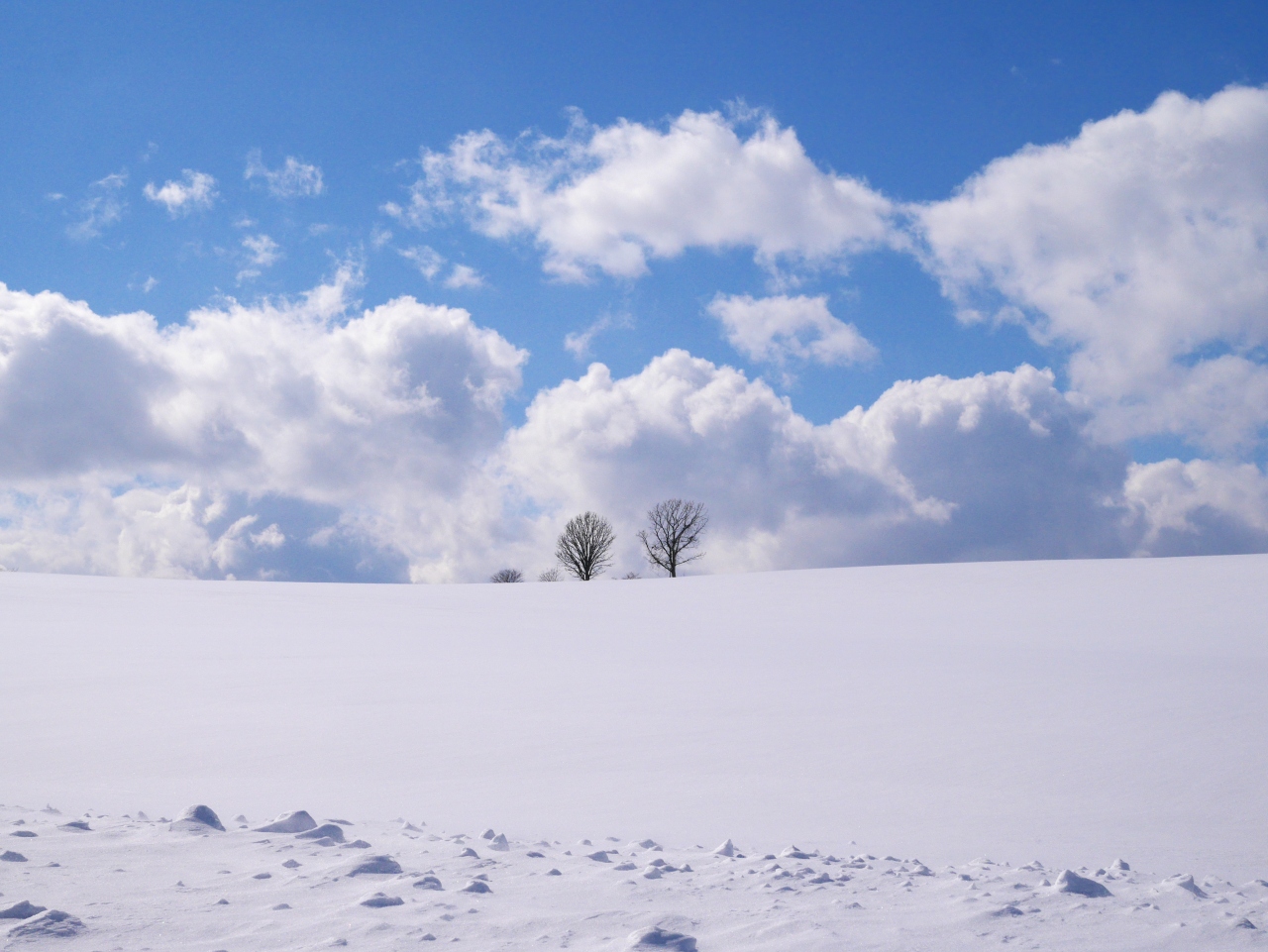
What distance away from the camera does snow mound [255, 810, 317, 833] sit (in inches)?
161

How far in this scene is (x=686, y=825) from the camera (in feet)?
15.8

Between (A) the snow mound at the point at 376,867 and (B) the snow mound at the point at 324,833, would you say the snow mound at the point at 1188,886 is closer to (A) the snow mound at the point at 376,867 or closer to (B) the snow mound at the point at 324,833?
(A) the snow mound at the point at 376,867

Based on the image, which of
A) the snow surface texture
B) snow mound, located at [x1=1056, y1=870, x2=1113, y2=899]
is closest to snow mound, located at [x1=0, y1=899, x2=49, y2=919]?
the snow surface texture

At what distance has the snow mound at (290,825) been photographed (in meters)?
4.08

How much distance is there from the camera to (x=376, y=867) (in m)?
3.55

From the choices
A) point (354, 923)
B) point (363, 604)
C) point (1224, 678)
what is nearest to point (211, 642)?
point (363, 604)

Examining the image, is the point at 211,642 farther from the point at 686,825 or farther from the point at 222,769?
the point at 686,825

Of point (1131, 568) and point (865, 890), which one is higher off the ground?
point (1131, 568)

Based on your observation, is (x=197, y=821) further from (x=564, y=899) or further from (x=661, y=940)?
(x=661, y=940)

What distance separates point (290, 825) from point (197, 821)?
50cm

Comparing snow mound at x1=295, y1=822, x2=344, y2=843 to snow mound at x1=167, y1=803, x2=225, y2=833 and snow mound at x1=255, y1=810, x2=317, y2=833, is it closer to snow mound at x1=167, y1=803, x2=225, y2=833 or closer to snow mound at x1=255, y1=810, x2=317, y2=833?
snow mound at x1=255, y1=810, x2=317, y2=833

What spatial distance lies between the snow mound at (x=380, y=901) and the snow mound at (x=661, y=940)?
3.24ft

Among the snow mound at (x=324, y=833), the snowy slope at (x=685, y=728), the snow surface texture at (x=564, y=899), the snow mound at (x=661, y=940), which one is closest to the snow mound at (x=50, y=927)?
the snow surface texture at (x=564, y=899)

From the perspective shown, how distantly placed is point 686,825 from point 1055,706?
495 cm
